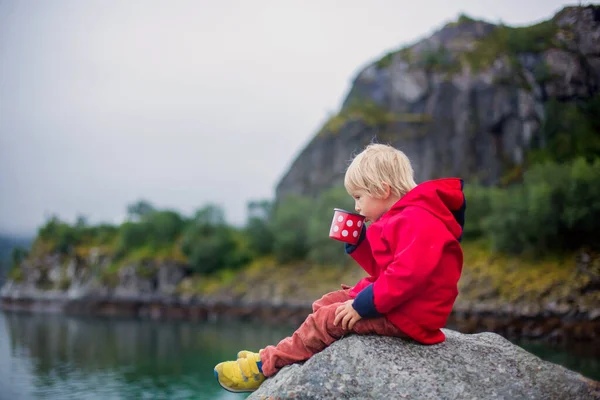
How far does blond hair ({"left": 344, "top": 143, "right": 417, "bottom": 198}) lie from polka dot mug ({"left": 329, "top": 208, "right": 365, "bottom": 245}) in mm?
208

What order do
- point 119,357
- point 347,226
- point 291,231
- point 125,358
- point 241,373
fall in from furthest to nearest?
point 291,231
point 119,357
point 125,358
point 241,373
point 347,226

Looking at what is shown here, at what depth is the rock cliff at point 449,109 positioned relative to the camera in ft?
108

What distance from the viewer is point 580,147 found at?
22.8 m

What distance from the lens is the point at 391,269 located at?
3080mm

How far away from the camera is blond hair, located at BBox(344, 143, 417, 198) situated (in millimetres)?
3420

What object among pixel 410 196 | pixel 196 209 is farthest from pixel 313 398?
pixel 196 209

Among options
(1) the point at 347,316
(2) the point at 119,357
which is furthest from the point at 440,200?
(2) the point at 119,357

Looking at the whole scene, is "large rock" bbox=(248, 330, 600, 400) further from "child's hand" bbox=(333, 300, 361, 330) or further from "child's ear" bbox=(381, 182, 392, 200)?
"child's ear" bbox=(381, 182, 392, 200)

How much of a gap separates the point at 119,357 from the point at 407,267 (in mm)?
18711

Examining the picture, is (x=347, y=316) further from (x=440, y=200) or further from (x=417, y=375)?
(x=440, y=200)

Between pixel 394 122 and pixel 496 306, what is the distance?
21.2 metres

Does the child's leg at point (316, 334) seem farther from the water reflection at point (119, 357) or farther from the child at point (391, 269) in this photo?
the water reflection at point (119, 357)

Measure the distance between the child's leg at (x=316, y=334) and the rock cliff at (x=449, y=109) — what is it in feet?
78.5

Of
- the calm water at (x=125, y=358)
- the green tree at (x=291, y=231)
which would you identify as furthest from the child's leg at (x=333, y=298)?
the green tree at (x=291, y=231)
